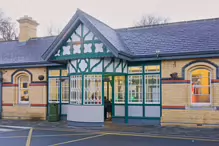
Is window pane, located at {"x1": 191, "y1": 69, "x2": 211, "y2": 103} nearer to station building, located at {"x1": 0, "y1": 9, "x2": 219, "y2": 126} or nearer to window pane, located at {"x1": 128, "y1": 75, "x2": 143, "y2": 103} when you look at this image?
station building, located at {"x1": 0, "y1": 9, "x2": 219, "y2": 126}

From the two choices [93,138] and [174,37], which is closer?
[93,138]

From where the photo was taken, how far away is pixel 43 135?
41.3 feet

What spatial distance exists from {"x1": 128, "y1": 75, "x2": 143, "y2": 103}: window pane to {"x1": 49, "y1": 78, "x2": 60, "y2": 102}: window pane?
4.92 m

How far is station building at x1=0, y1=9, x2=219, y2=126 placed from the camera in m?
14.7

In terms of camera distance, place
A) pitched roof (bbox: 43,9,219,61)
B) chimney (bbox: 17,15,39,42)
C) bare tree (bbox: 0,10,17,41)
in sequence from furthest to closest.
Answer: bare tree (bbox: 0,10,17,41)
chimney (bbox: 17,15,39,42)
pitched roof (bbox: 43,9,219,61)

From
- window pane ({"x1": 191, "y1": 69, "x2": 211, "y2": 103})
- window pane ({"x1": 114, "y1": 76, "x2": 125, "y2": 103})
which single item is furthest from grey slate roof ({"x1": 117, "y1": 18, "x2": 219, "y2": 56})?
window pane ({"x1": 114, "y1": 76, "x2": 125, "y2": 103})

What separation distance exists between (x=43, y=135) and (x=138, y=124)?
5404 mm

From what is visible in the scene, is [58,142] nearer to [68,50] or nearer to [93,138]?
[93,138]

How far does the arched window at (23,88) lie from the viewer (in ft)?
64.3

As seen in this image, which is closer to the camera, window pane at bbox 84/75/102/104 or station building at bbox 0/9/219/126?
station building at bbox 0/9/219/126

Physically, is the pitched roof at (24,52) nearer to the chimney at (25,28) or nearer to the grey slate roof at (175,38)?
the chimney at (25,28)

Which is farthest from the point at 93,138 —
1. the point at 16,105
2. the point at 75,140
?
the point at 16,105

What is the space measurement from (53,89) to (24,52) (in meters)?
4.13

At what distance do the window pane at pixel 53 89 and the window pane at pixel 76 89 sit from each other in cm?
296
